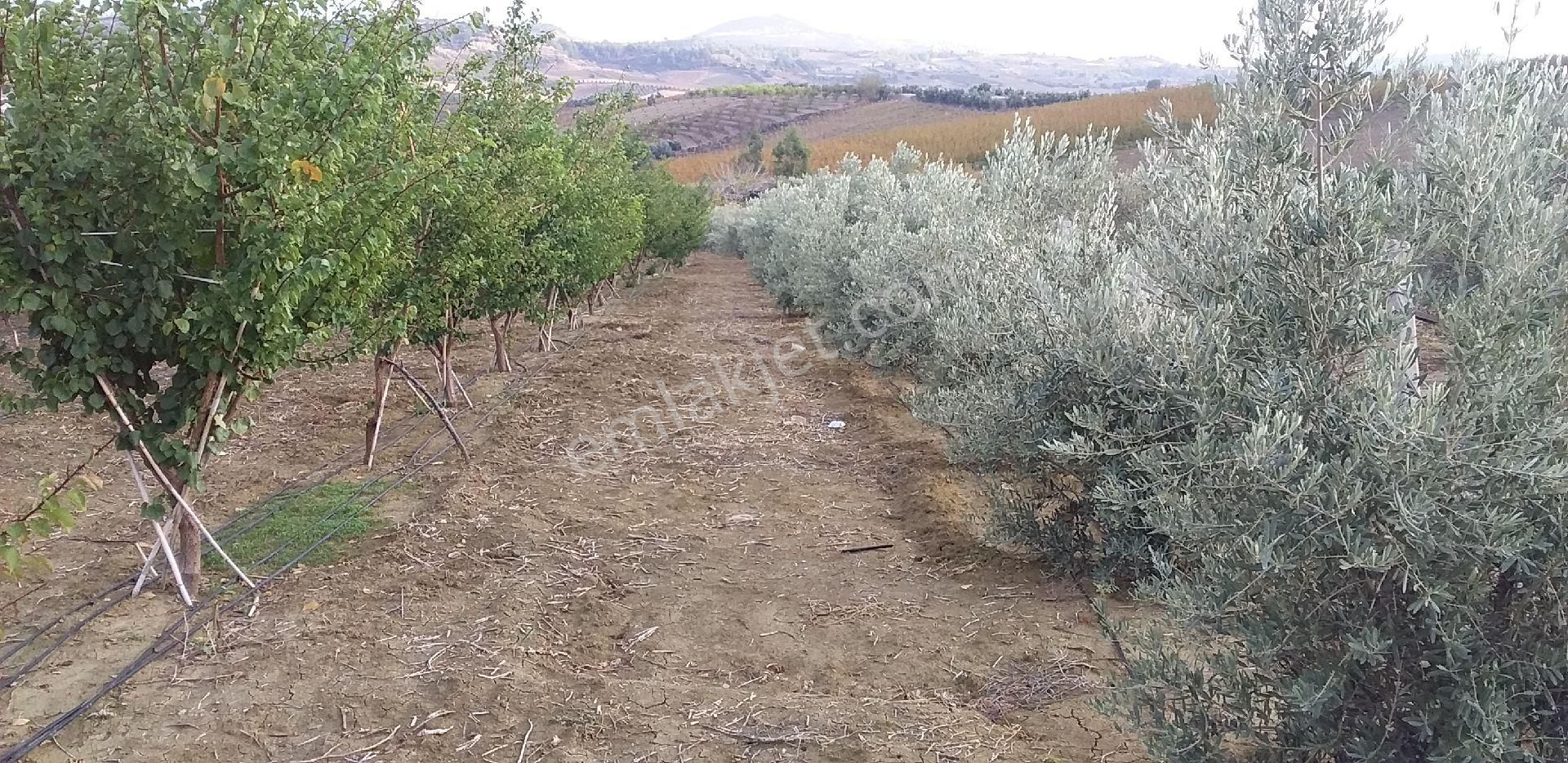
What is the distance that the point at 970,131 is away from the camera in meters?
58.1

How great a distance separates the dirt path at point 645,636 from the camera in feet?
14.9

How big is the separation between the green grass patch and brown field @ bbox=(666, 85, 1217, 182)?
3831 cm

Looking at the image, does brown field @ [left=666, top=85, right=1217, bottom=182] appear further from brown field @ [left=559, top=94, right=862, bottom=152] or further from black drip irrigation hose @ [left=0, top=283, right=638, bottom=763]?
black drip irrigation hose @ [left=0, top=283, right=638, bottom=763]

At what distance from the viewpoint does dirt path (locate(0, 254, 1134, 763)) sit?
14.9 feet

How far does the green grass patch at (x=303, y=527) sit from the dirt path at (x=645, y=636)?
0.93 feet

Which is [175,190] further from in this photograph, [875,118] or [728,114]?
[728,114]

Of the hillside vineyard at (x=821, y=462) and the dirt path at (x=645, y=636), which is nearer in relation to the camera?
the hillside vineyard at (x=821, y=462)

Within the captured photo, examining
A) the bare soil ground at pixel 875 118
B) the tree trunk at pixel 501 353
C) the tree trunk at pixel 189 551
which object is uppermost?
the bare soil ground at pixel 875 118

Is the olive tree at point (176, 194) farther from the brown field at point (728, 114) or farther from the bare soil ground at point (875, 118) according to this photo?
the bare soil ground at point (875, 118)

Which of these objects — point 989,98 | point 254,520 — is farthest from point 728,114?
point 254,520

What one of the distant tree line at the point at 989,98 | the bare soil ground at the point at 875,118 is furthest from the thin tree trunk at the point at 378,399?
the distant tree line at the point at 989,98

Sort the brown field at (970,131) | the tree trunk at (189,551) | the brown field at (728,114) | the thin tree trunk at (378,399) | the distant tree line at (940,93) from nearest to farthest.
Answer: the tree trunk at (189,551) < the thin tree trunk at (378,399) < the brown field at (970,131) < the distant tree line at (940,93) < the brown field at (728,114)

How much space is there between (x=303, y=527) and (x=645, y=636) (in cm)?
309

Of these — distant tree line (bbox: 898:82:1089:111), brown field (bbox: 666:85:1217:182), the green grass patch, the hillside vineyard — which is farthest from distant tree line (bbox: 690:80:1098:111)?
the green grass patch
